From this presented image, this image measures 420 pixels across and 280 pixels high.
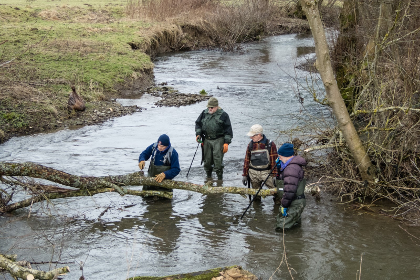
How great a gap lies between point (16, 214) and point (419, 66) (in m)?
8.31

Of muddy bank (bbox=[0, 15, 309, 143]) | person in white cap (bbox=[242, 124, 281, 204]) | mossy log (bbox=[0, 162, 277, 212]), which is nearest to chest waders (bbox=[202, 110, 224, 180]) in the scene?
person in white cap (bbox=[242, 124, 281, 204])

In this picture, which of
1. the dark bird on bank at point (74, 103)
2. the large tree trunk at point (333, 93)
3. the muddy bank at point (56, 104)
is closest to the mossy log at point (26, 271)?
the large tree trunk at point (333, 93)

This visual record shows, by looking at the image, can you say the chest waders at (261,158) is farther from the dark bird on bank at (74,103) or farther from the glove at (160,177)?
the dark bird on bank at (74,103)

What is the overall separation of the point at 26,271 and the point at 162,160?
4.20m

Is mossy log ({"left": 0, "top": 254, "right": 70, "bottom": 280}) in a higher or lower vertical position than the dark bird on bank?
lower

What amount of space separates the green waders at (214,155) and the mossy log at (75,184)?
7.13ft

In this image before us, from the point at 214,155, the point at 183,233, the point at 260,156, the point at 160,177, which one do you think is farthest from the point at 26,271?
the point at 214,155

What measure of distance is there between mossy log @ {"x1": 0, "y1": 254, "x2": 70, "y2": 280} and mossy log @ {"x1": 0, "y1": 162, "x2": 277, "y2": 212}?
227 centimetres

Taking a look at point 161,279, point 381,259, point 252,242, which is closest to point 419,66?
point 381,259

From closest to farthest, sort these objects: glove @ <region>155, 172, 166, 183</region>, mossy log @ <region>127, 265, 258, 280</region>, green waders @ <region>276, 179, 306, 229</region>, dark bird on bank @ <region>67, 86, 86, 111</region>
Answer: mossy log @ <region>127, 265, 258, 280</region>
green waders @ <region>276, 179, 306, 229</region>
glove @ <region>155, 172, 166, 183</region>
dark bird on bank @ <region>67, 86, 86, 111</region>

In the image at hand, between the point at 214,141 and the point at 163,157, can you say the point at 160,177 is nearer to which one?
the point at 163,157

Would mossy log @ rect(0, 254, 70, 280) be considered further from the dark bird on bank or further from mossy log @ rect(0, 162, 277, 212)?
the dark bird on bank

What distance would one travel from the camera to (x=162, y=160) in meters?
9.30

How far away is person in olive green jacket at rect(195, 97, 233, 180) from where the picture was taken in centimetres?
1070
